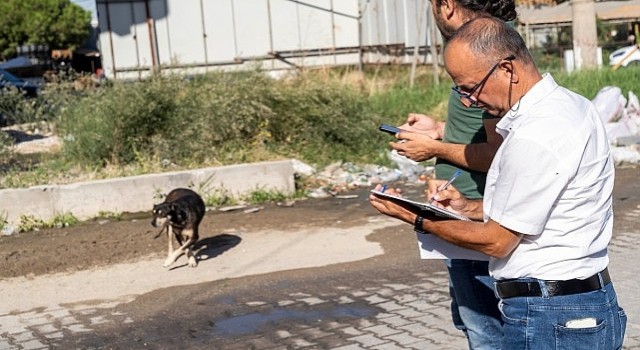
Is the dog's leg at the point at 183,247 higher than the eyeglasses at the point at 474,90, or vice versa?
the eyeglasses at the point at 474,90

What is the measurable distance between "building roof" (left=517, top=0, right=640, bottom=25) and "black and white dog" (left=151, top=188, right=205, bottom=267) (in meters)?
16.3

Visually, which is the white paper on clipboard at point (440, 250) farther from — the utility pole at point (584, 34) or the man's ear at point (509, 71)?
the utility pole at point (584, 34)

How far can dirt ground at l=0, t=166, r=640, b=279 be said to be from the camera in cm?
870

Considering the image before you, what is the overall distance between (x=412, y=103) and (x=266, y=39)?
37.2ft

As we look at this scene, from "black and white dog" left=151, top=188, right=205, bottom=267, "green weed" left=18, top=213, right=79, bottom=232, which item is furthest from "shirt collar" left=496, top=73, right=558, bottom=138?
"green weed" left=18, top=213, right=79, bottom=232

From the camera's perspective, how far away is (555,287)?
2.91 metres

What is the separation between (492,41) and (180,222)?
5644mm

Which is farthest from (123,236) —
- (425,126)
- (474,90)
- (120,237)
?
(474,90)

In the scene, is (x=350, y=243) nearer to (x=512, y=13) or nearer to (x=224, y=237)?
(x=224, y=237)

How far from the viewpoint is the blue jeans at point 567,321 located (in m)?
2.91

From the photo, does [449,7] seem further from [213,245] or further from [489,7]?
[213,245]

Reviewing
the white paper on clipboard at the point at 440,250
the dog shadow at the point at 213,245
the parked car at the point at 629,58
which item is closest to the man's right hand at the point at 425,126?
the white paper on clipboard at the point at 440,250

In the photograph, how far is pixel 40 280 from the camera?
8.19m

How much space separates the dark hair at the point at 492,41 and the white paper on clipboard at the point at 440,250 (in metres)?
0.85
